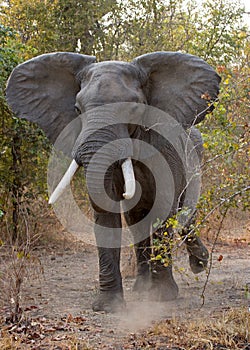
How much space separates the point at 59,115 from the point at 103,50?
6153 mm

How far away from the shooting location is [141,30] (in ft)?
42.2

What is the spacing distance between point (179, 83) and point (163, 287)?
2117mm

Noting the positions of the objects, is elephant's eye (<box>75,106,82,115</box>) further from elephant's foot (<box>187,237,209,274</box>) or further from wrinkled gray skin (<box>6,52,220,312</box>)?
elephant's foot (<box>187,237,209,274</box>)

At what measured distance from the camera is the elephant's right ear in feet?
22.6

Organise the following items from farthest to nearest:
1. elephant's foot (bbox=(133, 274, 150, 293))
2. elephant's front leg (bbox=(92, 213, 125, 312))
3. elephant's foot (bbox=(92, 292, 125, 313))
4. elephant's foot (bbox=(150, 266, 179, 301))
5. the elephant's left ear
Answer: elephant's foot (bbox=(133, 274, 150, 293))
the elephant's left ear
elephant's foot (bbox=(150, 266, 179, 301))
elephant's front leg (bbox=(92, 213, 125, 312))
elephant's foot (bbox=(92, 292, 125, 313))

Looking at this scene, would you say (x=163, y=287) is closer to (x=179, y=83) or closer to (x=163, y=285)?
(x=163, y=285)

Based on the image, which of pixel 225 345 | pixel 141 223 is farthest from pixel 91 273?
pixel 225 345

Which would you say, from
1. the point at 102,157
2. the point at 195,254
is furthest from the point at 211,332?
the point at 195,254

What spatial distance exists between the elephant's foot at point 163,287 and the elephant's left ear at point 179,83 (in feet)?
5.10

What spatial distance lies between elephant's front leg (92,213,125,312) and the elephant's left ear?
127 cm

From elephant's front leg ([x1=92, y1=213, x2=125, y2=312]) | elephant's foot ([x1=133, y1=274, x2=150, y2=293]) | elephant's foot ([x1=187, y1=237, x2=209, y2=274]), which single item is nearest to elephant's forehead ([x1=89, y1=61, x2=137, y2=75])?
elephant's front leg ([x1=92, y1=213, x2=125, y2=312])

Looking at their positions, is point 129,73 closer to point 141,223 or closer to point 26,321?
point 141,223

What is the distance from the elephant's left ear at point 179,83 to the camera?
6.66m

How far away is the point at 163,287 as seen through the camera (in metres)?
6.58
